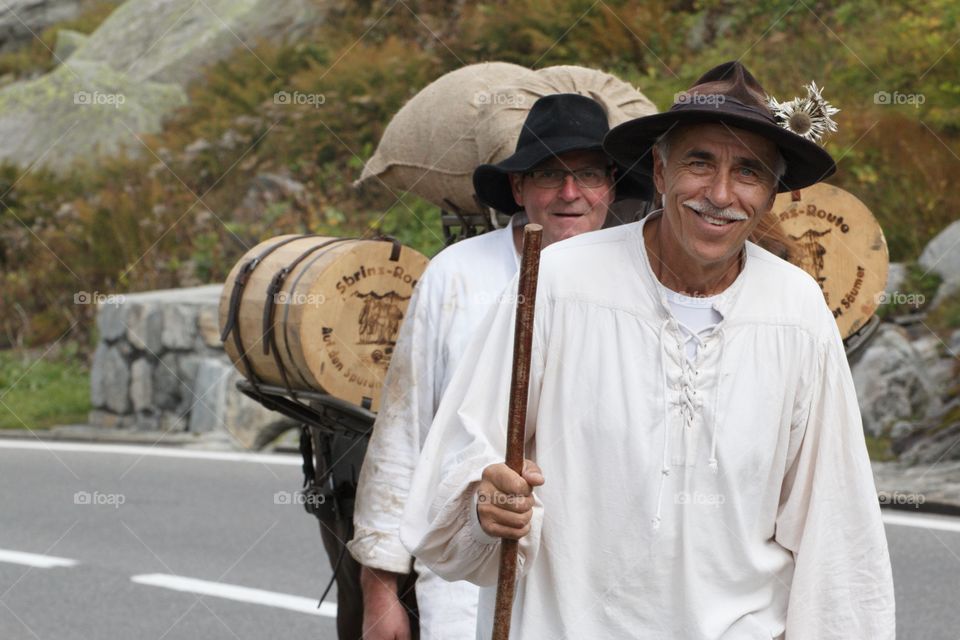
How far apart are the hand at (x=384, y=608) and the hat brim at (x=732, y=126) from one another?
1435 millimetres

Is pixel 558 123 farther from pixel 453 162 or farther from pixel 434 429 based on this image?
pixel 434 429

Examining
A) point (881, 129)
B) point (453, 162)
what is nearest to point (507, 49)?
point (881, 129)

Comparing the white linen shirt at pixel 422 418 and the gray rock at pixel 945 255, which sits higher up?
the gray rock at pixel 945 255

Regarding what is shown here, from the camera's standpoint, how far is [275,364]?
4.67m

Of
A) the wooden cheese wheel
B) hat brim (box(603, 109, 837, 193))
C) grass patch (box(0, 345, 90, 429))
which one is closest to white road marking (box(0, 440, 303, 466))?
grass patch (box(0, 345, 90, 429))

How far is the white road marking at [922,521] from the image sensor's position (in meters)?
8.30

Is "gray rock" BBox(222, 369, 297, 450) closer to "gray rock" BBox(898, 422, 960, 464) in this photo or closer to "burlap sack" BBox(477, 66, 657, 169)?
"gray rock" BBox(898, 422, 960, 464)

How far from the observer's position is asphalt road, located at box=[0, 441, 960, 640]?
23.1 feet

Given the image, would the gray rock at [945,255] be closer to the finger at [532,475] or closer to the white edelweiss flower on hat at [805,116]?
the white edelweiss flower on hat at [805,116]

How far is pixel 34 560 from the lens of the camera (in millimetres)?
8398

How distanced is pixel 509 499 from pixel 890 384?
7.99 m

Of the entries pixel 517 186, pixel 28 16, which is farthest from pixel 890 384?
pixel 28 16

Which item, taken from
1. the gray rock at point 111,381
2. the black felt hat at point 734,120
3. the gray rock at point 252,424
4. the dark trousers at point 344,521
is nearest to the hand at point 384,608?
the dark trousers at point 344,521

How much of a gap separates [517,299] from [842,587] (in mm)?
818
